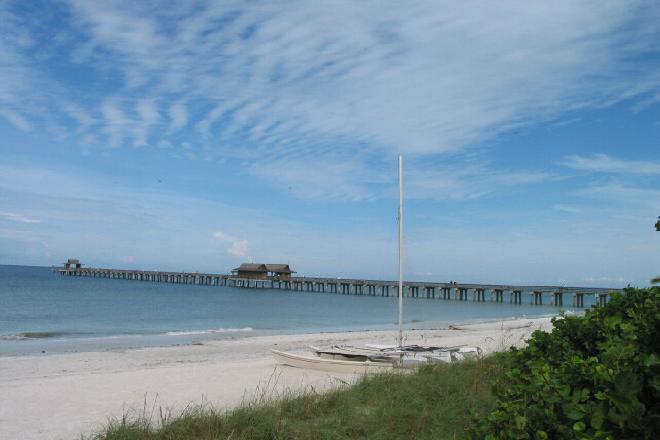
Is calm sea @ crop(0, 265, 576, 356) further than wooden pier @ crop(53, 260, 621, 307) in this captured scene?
No

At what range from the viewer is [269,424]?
6.37 m

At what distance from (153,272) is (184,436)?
101m

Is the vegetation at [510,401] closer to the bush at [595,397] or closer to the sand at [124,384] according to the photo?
the bush at [595,397]

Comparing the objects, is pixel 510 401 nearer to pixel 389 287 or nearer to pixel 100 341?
pixel 100 341

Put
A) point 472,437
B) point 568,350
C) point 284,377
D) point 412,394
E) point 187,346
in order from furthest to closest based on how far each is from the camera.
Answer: point 187,346, point 284,377, point 412,394, point 568,350, point 472,437

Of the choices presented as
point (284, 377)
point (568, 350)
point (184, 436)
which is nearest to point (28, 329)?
point (284, 377)

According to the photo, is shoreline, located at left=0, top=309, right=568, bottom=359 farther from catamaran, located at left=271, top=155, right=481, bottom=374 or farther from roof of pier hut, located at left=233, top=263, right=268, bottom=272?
roof of pier hut, located at left=233, top=263, right=268, bottom=272

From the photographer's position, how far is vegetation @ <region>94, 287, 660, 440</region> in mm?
1778

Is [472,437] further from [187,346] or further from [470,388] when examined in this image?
[187,346]

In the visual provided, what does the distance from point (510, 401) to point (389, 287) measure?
75998 millimetres

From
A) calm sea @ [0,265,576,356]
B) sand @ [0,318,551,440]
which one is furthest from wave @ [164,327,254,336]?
sand @ [0,318,551,440]

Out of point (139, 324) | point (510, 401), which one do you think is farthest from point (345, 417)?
point (139, 324)

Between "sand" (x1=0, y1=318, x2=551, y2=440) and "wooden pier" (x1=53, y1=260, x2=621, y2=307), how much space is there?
115 feet

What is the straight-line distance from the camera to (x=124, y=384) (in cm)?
1224
